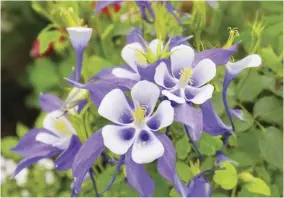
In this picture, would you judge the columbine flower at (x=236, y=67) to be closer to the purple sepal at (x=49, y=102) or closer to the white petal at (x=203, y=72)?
the white petal at (x=203, y=72)

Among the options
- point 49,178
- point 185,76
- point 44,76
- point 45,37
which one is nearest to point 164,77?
point 185,76

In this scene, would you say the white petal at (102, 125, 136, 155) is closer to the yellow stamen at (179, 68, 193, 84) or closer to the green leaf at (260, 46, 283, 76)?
the yellow stamen at (179, 68, 193, 84)

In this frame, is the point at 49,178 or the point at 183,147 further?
the point at 49,178

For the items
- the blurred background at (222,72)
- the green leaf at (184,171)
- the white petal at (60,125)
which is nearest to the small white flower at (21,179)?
the blurred background at (222,72)

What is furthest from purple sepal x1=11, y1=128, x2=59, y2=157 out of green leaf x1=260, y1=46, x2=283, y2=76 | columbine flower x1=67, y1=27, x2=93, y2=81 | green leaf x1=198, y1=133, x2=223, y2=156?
green leaf x1=260, y1=46, x2=283, y2=76

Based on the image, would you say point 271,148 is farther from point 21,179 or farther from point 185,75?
point 21,179

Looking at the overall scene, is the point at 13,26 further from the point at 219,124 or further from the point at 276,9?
the point at 219,124

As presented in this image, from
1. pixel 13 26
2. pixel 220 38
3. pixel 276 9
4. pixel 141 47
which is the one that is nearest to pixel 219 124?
pixel 141 47
